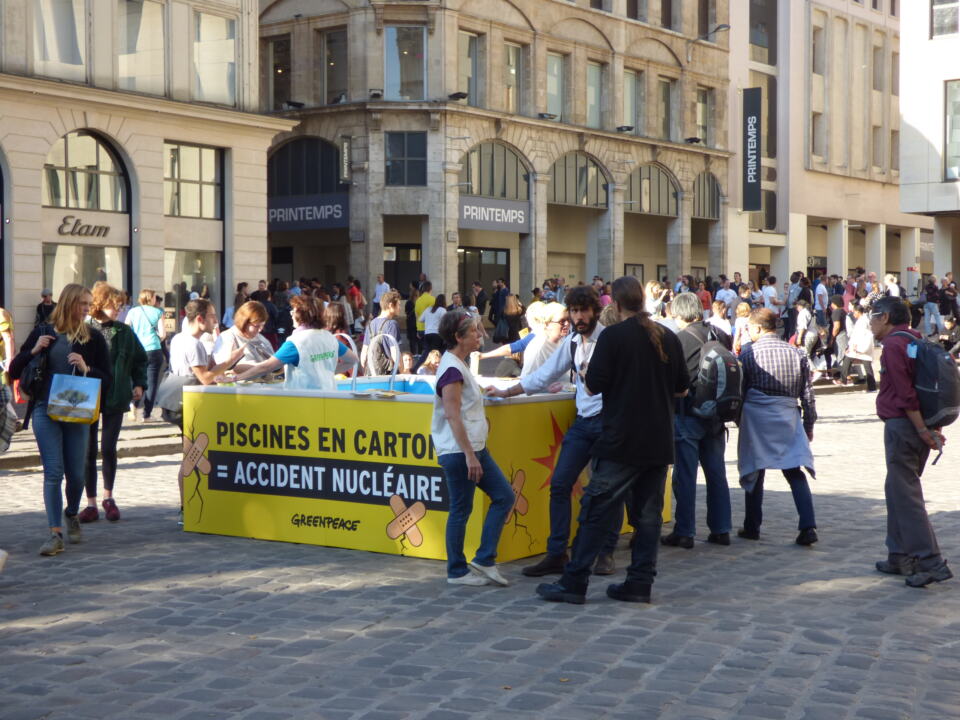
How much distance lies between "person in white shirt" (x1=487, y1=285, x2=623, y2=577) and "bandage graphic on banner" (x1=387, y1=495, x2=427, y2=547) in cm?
83

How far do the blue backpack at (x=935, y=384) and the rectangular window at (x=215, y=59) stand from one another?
86.5ft

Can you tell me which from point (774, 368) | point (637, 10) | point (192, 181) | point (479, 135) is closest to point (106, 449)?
point (774, 368)

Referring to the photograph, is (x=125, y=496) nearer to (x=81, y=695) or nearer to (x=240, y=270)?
(x=81, y=695)

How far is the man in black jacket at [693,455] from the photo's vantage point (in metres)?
9.05

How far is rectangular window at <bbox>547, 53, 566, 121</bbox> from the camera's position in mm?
42406

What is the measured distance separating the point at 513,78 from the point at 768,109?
634 inches

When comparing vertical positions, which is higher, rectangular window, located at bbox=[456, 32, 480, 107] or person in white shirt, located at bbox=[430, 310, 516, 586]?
rectangular window, located at bbox=[456, 32, 480, 107]

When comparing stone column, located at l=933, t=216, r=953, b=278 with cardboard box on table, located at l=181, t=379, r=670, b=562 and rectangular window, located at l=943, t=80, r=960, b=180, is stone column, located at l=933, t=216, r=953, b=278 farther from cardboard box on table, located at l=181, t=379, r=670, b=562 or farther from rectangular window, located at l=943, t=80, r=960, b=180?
cardboard box on table, located at l=181, t=379, r=670, b=562

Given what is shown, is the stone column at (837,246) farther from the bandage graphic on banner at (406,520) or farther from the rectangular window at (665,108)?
the bandage graphic on banner at (406,520)

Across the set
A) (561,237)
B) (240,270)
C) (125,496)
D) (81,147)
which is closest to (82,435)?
(125,496)

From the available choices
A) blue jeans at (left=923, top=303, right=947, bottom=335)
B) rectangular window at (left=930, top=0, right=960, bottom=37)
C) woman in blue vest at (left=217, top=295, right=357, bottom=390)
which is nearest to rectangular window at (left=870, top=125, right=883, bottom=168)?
rectangular window at (left=930, top=0, right=960, bottom=37)

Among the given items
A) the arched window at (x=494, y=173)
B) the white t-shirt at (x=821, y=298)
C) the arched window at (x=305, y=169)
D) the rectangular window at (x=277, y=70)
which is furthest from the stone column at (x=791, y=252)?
the rectangular window at (x=277, y=70)

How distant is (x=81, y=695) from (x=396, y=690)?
1310 millimetres

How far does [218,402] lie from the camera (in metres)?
9.48
